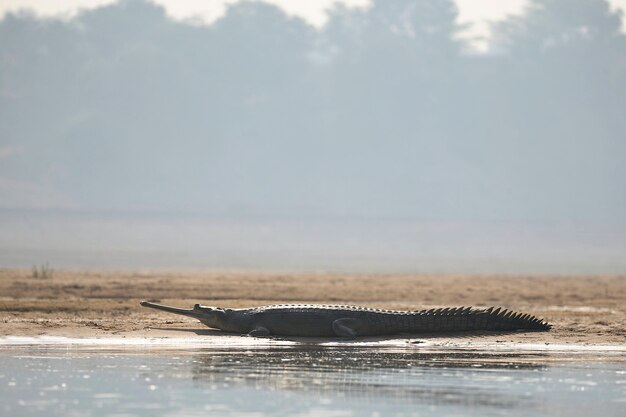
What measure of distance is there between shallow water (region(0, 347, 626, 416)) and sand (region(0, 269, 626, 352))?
248 centimetres

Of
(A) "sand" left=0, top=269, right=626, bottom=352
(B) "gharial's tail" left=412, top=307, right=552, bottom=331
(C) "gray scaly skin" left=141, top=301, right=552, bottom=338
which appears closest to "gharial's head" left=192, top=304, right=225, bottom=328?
(C) "gray scaly skin" left=141, top=301, right=552, bottom=338

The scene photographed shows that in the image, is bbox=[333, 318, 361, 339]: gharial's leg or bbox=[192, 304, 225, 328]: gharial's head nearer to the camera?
bbox=[333, 318, 361, 339]: gharial's leg

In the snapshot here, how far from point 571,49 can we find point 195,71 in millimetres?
52359

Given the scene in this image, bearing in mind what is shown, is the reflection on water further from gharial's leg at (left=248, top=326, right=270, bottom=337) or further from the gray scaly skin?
gharial's leg at (left=248, top=326, right=270, bottom=337)

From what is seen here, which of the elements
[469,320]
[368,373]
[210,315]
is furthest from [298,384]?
[469,320]

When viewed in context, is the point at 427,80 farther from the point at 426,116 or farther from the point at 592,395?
the point at 592,395

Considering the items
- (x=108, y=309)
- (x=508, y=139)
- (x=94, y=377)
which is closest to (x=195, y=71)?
(x=508, y=139)

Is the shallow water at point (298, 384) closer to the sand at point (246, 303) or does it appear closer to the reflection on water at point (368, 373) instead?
the reflection on water at point (368, 373)

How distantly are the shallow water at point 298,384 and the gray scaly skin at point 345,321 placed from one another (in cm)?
222

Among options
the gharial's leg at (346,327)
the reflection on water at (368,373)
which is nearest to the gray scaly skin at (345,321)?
the gharial's leg at (346,327)

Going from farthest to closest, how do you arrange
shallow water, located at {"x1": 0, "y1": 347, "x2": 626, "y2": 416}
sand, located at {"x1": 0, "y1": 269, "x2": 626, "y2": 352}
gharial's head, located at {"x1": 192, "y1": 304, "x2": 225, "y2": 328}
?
1. gharial's head, located at {"x1": 192, "y1": 304, "x2": 225, "y2": 328}
2. sand, located at {"x1": 0, "y1": 269, "x2": 626, "y2": 352}
3. shallow water, located at {"x1": 0, "y1": 347, "x2": 626, "y2": 416}

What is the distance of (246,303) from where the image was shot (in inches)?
1283

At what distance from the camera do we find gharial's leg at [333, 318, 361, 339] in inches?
909

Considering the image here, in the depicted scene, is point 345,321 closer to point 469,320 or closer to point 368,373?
point 469,320
